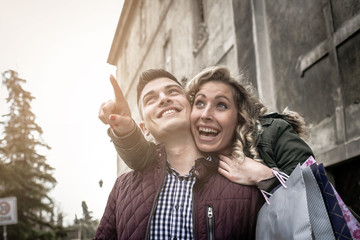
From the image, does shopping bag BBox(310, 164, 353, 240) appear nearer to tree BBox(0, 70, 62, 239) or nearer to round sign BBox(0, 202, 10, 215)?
round sign BBox(0, 202, 10, 215)

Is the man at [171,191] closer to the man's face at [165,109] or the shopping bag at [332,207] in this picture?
the man's face at [165,109]

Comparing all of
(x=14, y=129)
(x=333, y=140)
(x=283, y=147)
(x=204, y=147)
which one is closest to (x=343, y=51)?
(x=333, y=140)

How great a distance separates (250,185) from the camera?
2.00m

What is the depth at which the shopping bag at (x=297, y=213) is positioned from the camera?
1697 millimetres

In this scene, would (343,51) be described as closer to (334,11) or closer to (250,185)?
(334,11)

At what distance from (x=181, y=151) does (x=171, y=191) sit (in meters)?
0.24

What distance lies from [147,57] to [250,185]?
1634 centimetres

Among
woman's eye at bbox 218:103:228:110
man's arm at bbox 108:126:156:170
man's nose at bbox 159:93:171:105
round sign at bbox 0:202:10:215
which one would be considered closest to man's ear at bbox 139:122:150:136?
man's arm at bbox 108:126:156:170

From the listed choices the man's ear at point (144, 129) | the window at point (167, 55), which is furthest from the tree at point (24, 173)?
the man's ear at point (144, 129)

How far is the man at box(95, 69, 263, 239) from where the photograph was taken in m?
1.88

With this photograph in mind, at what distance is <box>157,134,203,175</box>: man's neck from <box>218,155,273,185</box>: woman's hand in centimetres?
18

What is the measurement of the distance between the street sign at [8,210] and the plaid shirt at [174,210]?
9.07 meters

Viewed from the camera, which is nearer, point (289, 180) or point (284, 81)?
point (289, 180)

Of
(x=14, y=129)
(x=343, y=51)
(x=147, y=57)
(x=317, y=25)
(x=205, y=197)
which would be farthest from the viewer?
(x=14, y=129)
